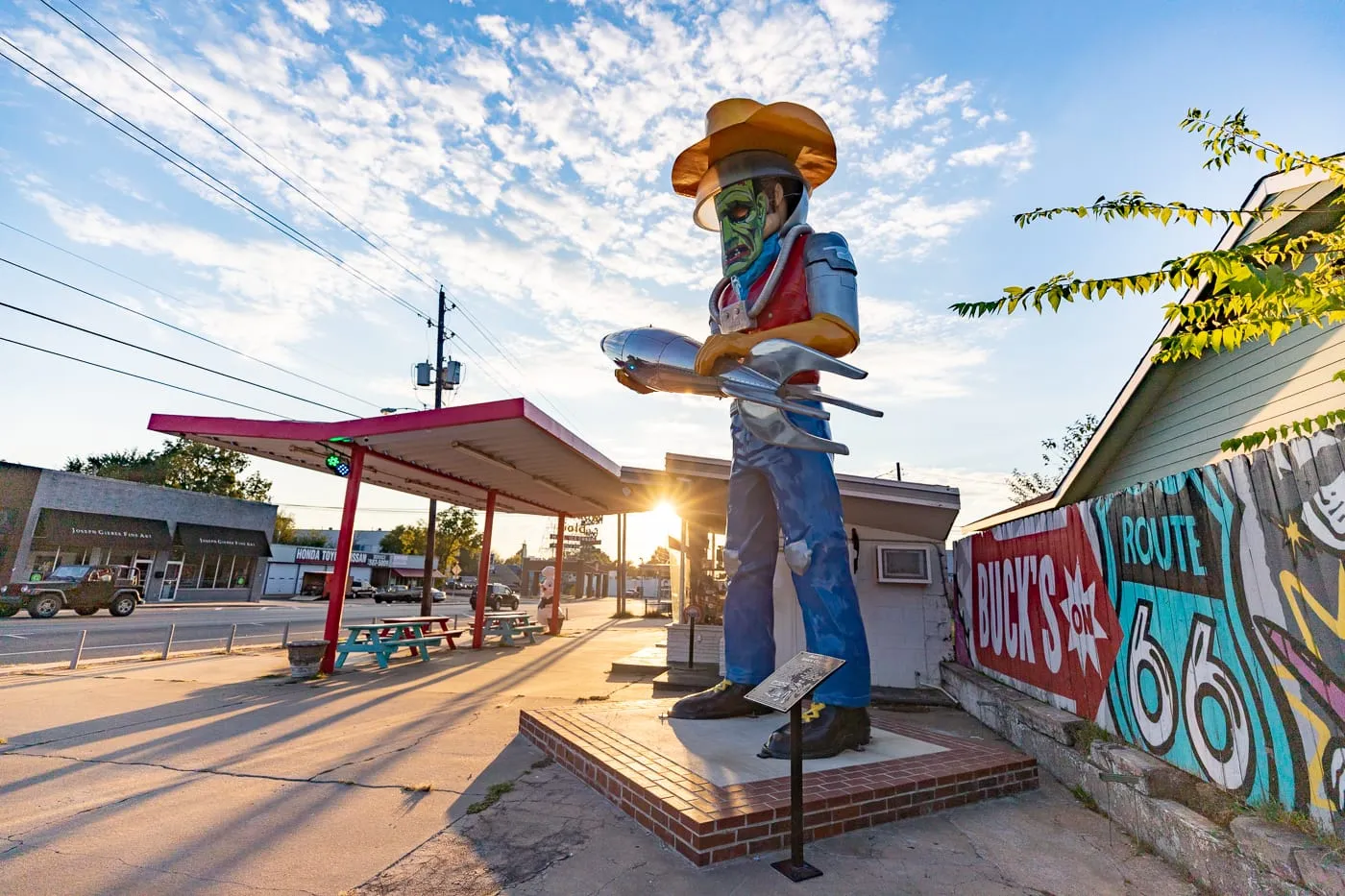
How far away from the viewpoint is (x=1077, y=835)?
3.79 m

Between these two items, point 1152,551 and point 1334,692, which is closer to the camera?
point 1334,692

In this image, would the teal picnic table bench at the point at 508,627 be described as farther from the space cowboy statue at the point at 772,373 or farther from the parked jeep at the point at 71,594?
the parked jeep at the point at 71,594

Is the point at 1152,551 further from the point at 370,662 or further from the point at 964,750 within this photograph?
the point at 370,662

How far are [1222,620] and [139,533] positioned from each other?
3797 cm

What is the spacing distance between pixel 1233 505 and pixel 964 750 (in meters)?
2.79

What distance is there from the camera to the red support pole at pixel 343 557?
9562 mm

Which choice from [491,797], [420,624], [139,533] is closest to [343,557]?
[420,624]

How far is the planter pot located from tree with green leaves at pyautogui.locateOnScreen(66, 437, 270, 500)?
1692 inches

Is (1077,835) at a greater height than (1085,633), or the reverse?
(1085,633)

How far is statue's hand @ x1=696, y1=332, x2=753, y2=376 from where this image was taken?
4.94m

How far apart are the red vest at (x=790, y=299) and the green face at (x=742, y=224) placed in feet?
0.91

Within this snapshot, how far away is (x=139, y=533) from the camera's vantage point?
94.3ft

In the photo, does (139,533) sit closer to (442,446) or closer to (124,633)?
(124,633)

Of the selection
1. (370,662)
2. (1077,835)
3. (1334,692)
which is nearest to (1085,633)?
(1077,835)
